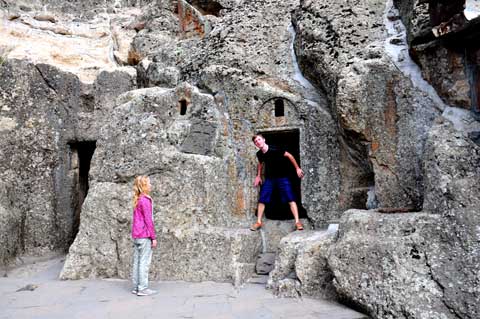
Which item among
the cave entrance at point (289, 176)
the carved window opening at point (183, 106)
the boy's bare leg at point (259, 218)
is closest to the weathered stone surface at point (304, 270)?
the boy's bare leg at point (259, 218)

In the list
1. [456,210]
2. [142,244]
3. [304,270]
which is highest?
[456,210]

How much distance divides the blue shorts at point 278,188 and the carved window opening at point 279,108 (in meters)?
1.09

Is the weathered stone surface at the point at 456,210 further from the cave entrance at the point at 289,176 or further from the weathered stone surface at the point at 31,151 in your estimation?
the weathered stone surface at the point at 31,151

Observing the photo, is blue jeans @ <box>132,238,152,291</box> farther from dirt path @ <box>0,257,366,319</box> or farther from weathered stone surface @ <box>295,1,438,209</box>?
weathered stone surface @ <box>295,1,438,209</box>

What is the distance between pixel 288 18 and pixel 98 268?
4.98 m

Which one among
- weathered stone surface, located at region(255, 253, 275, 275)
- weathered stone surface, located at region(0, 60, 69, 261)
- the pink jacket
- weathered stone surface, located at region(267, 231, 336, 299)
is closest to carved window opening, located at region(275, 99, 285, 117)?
weathered stone surface, located at region(255, 253, 275, 275)

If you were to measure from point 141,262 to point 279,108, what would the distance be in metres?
3.11

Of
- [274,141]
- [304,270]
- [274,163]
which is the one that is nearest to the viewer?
[304,270]

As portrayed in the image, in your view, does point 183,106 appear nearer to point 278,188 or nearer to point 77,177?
point 278,188

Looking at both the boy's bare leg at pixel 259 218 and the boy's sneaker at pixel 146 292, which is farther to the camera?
the boy's bare leg at pixel 259 218

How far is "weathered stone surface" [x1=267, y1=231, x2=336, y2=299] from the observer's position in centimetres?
415

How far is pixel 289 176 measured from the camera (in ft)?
19.4

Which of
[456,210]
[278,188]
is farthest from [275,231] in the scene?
[456,210]

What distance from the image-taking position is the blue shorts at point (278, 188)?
5.64 m
